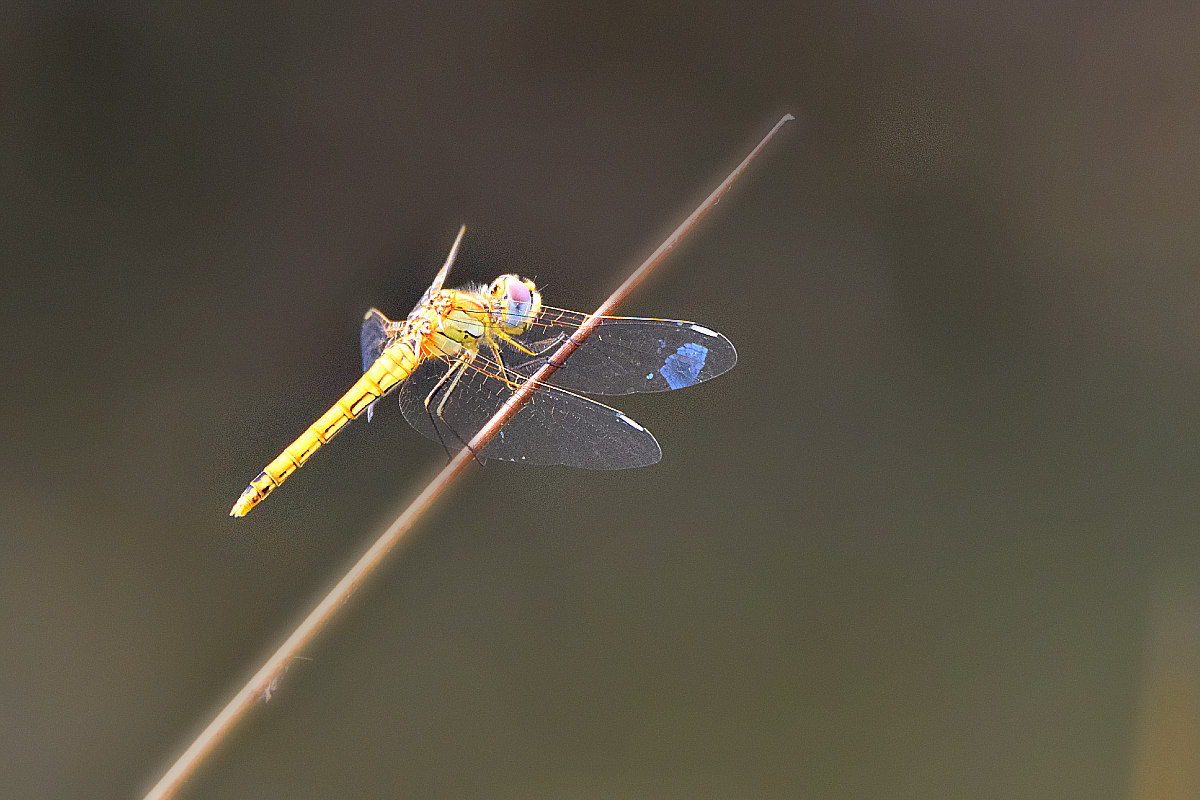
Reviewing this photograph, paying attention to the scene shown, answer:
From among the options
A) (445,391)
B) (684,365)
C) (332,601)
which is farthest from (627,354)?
(332,601)

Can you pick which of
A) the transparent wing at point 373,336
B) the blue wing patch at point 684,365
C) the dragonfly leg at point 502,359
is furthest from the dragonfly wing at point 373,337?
the blue wing patch at point 684,365

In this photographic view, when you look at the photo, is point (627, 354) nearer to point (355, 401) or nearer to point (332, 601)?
point (355, 401)

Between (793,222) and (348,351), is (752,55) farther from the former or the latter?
(348,351)

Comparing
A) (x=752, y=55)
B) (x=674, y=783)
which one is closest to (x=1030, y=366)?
(x=752, y=55)

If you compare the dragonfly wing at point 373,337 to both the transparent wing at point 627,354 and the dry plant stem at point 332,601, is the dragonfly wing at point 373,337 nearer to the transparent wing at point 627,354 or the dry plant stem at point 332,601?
the transparent wing at point 627,354

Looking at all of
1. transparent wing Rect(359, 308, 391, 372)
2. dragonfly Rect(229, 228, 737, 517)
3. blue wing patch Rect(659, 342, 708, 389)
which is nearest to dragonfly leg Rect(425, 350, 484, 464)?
dragonfly Rect(229, 228, 737, 517)

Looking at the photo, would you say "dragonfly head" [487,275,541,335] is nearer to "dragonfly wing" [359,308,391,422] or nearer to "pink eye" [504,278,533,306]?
"pink eye" [504,278,533,306]
